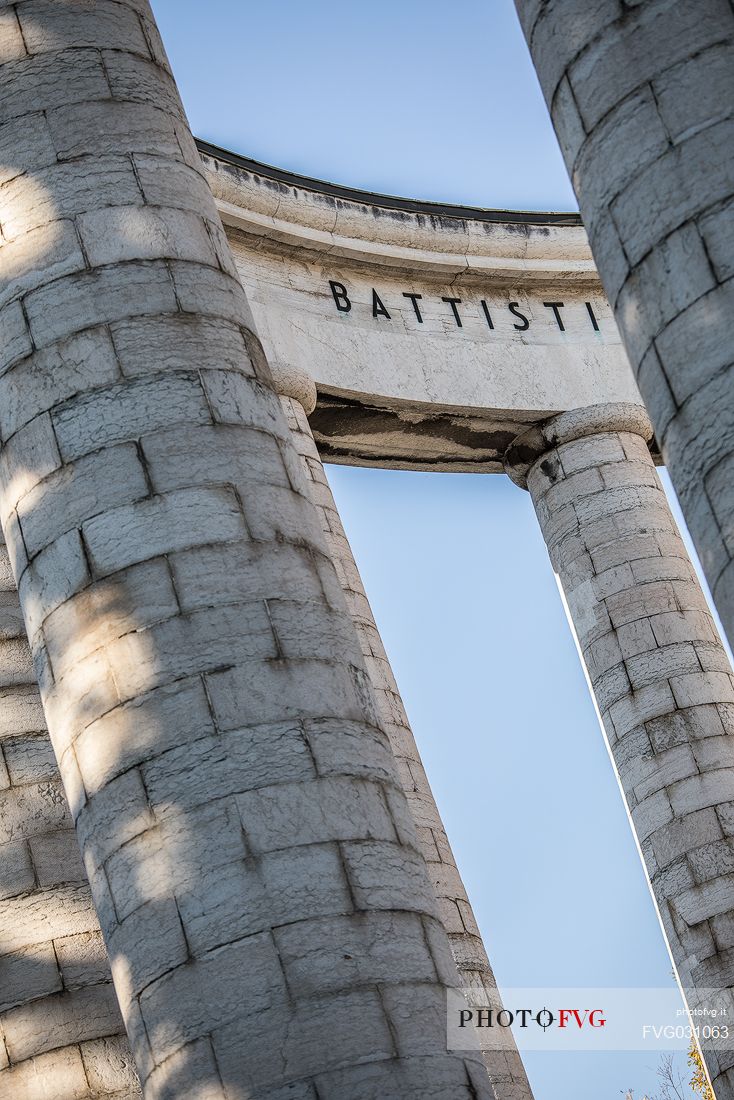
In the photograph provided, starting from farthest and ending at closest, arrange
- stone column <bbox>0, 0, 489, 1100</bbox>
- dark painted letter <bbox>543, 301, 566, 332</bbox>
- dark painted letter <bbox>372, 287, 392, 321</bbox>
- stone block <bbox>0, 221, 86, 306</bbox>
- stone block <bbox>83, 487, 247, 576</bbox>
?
1. dark painted letter <bbox>543, 301, 566, 332</bbox>
2. dark painted letter <bbox>372, 287, 392, 321</bbox>
3. stone block <bbox>0, 221, 86, 306</bbox>
4. stone block <bbox>83, 487, 247, 576</bbox>
5. stone column <bbox>0, 0, 489, 1100</bbox>

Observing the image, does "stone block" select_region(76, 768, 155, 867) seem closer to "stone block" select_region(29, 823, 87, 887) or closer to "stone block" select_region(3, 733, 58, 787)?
"stone block" select_region(29, 823, 87, 887)

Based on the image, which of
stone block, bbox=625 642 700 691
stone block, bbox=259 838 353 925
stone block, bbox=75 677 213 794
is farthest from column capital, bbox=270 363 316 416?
stone block, bbox=259 838 353 925

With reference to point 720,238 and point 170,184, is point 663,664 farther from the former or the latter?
point 720,238

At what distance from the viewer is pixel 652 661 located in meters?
21.8

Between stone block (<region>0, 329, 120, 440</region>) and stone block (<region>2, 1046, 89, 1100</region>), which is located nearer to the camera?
stone block (<region>0, 329, 120, 440</region>)

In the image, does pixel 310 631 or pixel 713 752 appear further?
pixel 713 752

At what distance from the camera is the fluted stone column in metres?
12.0

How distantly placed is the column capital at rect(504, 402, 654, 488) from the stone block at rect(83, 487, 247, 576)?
47.8 feet

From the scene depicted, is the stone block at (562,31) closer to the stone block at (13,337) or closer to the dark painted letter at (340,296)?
the stone block at (13,337)

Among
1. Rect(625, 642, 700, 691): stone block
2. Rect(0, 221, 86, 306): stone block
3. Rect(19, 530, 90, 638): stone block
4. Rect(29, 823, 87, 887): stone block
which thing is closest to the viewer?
Rect(19, 530, 90, 638): stone block

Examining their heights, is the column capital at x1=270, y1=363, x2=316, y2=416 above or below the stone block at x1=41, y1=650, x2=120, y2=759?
above

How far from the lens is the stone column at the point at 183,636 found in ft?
29.6

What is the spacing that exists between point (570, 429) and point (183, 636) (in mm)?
15240

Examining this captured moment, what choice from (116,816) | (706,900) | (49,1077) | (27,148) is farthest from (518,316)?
(116,816)
